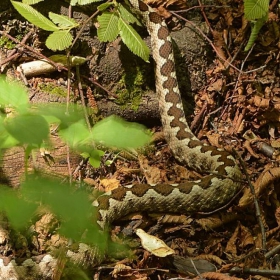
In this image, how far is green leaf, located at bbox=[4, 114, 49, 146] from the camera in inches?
53.5

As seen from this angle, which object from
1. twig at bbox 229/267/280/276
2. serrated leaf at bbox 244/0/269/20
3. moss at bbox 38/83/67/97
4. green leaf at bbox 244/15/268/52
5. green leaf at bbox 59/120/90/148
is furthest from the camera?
green leaf at bbox 244/15/268/52

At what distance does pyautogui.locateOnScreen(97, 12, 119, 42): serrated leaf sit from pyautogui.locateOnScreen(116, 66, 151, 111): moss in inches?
33.0

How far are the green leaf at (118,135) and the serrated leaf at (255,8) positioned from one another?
3646 mm

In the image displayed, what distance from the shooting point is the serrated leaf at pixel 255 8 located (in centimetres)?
467

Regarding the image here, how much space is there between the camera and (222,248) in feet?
13.7

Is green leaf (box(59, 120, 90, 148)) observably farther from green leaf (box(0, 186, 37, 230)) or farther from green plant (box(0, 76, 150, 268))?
green leaf (box(0, 186, 37, 230))

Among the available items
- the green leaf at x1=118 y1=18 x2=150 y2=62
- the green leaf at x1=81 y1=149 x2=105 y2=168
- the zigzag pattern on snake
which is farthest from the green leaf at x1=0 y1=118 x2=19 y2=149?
the green leaf at x1=118 y1=18 x2=150 y2=62

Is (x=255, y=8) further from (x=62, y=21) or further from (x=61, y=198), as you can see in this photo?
(x=61, y=198)

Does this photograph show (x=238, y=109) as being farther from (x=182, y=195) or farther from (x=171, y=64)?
(x=182, y=195)

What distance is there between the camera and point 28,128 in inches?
54.4

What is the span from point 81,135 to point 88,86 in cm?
370

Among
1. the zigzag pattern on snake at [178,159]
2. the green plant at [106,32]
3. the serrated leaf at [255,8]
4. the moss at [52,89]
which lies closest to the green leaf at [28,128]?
the zigzag pattern on snake at [178,159]

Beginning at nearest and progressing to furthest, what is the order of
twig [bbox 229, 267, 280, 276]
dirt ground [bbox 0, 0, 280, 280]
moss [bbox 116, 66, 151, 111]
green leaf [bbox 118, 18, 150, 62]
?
twig [bbox 229, 267, 280, 276] < dirt ground [bbox 0, 0, 280, 280] < green leaf [bbox 118, 18, 150, 62] < moss [bbox 116, 66, 151, 111]

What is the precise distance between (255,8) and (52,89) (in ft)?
7.63
